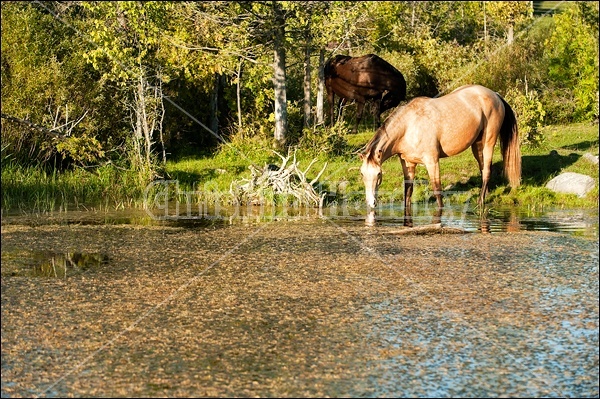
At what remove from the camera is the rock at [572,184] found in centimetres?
1384

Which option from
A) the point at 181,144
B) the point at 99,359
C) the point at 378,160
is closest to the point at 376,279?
the point at 99,359

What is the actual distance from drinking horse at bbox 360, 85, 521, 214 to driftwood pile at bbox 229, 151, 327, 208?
168cm

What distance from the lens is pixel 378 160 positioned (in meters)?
12.4

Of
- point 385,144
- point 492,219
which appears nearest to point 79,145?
point 385,144

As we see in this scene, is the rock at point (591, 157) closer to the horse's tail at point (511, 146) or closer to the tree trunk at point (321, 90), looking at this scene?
the horse's tail at point (511, 146)

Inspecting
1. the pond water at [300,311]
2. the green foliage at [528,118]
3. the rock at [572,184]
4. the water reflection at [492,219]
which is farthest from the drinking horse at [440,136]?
the green foliage at [528,118]

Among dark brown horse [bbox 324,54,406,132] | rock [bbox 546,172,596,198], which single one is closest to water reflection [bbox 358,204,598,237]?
rock [bbox 546,172,596,198]

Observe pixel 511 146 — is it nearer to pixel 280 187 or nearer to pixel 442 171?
pixel 442 171

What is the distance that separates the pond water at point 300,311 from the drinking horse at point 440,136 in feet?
4.52

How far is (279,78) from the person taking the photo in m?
18.2

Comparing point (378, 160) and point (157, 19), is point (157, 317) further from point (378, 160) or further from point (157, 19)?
point (157, 19)

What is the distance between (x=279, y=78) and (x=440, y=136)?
5.95m

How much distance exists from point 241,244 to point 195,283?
7.35 feet

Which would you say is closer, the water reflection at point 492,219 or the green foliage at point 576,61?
the water reflection at point 492,219
